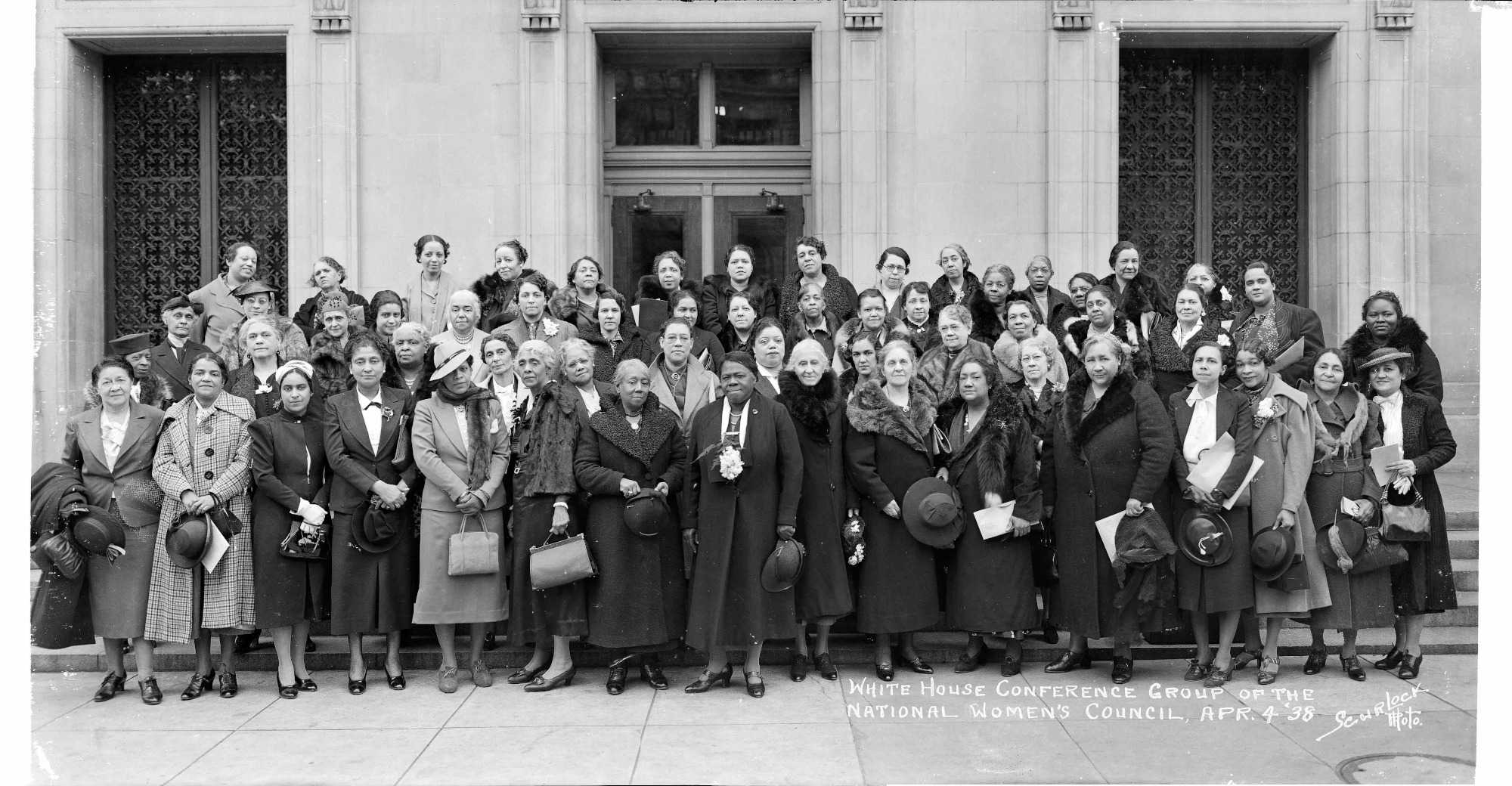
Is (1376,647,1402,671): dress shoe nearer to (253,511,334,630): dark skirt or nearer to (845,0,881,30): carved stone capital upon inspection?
(253,511,334,630): dark skirt

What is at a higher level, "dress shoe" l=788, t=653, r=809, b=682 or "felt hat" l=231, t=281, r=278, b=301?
"felt hat" l=231, t=281, r=278, b=301

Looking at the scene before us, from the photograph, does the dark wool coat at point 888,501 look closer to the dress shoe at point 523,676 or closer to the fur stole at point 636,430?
the fur stole at point 636,430

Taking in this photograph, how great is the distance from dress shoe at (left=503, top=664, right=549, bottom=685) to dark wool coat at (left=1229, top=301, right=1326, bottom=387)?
5386mm

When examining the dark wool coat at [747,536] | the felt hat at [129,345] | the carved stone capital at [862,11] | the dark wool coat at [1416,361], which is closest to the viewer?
the dark wool coat at [747,536]

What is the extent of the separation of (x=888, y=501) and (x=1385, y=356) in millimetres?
3427

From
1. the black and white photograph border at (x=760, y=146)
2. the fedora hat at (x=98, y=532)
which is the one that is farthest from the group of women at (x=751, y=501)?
the black and white photograph border at (x=760, y=146)

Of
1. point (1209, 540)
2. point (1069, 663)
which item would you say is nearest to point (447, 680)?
point (1069, 663)

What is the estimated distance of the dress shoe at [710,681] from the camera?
7379mm

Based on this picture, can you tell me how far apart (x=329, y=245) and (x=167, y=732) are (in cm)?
625

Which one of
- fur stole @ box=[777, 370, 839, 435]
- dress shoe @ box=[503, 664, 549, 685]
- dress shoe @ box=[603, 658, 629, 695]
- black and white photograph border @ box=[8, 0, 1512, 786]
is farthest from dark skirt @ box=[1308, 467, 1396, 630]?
dress shoe @ box=[503, 664, 549, 685]

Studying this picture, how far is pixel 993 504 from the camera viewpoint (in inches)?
299

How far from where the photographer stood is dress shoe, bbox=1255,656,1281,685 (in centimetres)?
749

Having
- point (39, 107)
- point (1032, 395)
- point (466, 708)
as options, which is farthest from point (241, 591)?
point (39, 107)

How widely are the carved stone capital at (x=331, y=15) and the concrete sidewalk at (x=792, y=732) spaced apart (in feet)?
22.2
